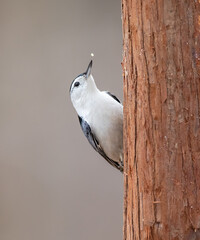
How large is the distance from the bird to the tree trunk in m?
0.52

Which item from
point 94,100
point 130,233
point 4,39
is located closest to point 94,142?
point 94,100

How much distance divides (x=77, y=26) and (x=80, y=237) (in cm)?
135

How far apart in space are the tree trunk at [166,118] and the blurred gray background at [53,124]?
1760mm

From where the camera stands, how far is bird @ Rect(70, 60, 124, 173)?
181 cm

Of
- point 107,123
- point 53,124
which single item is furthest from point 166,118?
point 53,124

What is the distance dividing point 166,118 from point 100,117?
0.64 metres

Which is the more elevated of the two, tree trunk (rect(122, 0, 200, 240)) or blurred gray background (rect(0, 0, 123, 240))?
blurred gray background (rect(0, 0, 123, 240))

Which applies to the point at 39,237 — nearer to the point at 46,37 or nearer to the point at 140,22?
the point at 46,37

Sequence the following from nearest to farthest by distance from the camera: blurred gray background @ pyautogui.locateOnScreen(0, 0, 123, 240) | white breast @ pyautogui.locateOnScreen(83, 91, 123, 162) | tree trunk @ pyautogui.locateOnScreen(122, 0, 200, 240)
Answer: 1. tree trunk @ pyautogui.locateOnScreen(122, 0, 200, 240)
2. white breast @ pyautogui.locateOnScreen(83, 91, 123, 162)
3. blurred gray background @ pyautogui.locateOnScreen(0, 0, 123, 240)

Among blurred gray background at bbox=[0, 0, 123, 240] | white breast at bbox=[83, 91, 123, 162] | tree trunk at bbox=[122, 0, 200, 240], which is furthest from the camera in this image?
blurred gray background at bbox=[0, 0, 123, 240]

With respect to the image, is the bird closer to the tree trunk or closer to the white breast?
the white breast

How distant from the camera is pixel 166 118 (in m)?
1.22

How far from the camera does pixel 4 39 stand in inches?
128

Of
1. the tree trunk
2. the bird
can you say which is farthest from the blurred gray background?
the tree trunk
